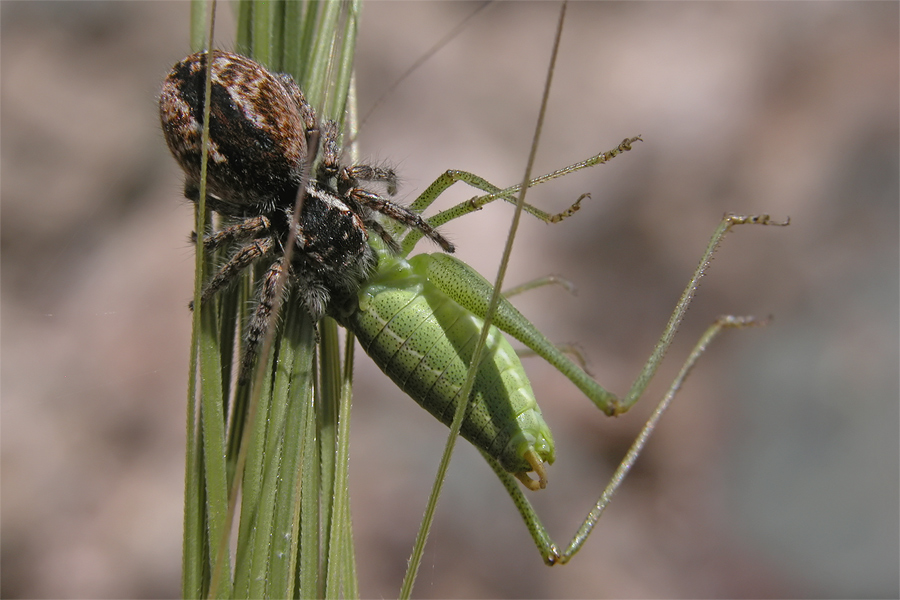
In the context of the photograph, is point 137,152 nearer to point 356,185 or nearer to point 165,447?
point 165,447

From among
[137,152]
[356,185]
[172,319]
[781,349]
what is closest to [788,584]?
[781,349]

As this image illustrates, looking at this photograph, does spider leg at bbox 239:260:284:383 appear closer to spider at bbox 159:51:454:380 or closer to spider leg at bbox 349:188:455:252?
spider at bbox 159:51:454:380

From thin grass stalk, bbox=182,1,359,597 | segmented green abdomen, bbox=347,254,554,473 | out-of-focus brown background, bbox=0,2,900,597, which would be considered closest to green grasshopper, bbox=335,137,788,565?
segmented green abdomen, bbox=347,254,554,473

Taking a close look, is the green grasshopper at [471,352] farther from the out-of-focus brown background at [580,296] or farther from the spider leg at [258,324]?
the out-of-focus brown background at [580,296]

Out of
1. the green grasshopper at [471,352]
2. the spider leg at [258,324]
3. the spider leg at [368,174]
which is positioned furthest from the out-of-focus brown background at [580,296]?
the spider leg at [258,324]

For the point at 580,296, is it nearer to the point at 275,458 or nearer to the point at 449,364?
the point at 449,364

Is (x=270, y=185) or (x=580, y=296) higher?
(x=270, y=185)

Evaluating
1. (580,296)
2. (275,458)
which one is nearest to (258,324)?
(275,458)
